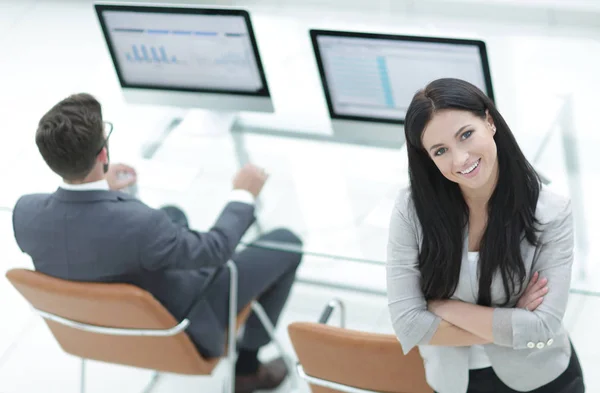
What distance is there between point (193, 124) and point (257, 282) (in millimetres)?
717

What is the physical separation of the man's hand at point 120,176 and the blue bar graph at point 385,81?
0.91m

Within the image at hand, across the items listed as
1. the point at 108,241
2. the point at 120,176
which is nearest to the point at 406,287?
the point at 108,241

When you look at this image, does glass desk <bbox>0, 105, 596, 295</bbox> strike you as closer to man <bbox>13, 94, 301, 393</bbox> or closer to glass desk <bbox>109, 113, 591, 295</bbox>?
glass desk <bbox>109, 113, 591, 295</bbox>

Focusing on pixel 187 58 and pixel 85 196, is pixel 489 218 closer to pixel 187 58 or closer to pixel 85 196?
pixel 85 196

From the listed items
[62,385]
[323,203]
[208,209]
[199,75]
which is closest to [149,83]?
[199,75]

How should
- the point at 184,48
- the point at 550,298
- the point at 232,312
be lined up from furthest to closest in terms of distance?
the point at 184,48, the point at 232,312, the point at 550,298

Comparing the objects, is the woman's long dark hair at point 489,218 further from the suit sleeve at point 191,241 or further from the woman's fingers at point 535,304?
the suit sleeve at point 191,241

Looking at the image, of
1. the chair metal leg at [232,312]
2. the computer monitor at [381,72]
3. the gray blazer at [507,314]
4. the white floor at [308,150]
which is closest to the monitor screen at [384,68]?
the computer monitor at [381,72]

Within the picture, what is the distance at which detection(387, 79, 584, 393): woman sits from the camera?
7.34 feet

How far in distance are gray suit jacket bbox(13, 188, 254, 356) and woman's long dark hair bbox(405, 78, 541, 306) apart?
0.80 metres

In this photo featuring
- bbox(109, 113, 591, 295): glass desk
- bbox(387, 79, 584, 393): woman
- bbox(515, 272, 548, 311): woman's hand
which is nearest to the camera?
bbox(387, 79, 584, 393): woman

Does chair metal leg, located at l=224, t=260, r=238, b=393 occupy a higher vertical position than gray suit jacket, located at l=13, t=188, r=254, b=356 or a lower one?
lower

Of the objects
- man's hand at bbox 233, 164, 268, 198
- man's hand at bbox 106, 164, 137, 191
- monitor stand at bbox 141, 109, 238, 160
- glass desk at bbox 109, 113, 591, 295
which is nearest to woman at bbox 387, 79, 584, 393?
glass desk at bbox 109, 113, 591, 295

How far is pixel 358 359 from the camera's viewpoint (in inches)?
96.3
